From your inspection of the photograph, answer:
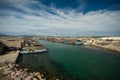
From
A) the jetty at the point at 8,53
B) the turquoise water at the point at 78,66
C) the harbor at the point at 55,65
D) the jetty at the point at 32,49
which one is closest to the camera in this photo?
the harbor at the point at 55,65

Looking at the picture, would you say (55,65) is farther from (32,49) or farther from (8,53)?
(32,49)

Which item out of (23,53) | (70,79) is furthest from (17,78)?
(23,53)

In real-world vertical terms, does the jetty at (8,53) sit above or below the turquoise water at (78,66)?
above

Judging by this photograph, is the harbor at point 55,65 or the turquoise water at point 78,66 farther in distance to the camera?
the turquoise water at point 78,66

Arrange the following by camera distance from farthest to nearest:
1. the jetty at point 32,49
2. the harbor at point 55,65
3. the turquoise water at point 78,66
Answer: the jetty at point 32,49, the turquoise water at point 78,66, the harbor at point 55,65

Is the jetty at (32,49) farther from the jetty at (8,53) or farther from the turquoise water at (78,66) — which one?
the turquoise water at (78,66)

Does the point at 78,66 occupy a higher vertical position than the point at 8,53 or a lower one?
lower

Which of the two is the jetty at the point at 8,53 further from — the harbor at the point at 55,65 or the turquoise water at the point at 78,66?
the turquoise water at the point at 78,66

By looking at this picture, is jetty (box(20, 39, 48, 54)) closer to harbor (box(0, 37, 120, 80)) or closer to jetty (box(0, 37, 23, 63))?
harbor (box(0, 37, 120, 80))

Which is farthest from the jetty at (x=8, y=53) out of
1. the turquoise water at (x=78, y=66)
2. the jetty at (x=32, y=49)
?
the jetty at (x=32, y=49)

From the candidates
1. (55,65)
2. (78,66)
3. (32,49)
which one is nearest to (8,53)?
(32,49)

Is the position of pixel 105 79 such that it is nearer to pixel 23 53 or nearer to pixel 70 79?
pixel 70 79
